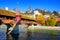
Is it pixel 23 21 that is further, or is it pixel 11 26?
pixel 23 21

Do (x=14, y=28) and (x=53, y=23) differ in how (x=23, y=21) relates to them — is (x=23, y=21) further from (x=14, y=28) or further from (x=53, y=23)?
(x=53, y=23)

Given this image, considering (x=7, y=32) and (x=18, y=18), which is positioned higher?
(x=18, y=18)

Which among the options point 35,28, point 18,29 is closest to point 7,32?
point 18,29

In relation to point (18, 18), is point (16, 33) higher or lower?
lower

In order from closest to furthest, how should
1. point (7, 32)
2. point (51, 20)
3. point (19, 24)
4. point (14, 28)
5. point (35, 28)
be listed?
point (7, 32), point (14, 28), point (19, 24), point (35, 28), point (51, 20)

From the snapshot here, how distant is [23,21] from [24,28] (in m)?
1.40

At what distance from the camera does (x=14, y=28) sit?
34219mm

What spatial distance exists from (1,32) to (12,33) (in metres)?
2.54

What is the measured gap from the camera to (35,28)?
58.4 m

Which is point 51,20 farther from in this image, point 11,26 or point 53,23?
point 11,26

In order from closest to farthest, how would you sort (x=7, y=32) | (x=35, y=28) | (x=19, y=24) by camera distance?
1. (x=7, y=32)
2. (x=19, y=24)
3. (x=35, y=28)

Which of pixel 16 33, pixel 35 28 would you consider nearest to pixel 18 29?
pixel 16 33

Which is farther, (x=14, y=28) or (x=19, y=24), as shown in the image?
(x=19, y=24)

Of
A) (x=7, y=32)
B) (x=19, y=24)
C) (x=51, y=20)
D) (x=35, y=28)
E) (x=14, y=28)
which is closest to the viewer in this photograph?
(x=7, y=32)
